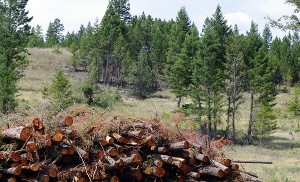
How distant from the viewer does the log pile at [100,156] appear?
23.0 ft

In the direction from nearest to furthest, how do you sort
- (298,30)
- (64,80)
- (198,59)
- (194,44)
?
1. (298,30)
2. (64,80)
3. (198,59)
4. (194,44)

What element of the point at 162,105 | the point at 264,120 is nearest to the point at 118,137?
the point at 264,120

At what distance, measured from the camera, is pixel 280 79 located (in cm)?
7669

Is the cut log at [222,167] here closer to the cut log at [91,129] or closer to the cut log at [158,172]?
the cut log at [158,172]

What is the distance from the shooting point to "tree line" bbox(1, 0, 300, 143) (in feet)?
131

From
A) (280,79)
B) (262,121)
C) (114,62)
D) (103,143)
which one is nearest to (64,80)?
(262,121)

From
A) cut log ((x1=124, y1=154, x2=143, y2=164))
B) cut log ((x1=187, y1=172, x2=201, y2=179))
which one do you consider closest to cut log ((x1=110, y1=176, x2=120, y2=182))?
cut log ((x1=124, y1=154, x2=143, y2=164))

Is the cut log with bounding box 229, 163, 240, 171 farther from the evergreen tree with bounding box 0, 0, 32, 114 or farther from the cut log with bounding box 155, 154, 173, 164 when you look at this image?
the evergreen tree with bounding box 0, 0, 32, 114

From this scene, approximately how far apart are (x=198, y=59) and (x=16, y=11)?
61.8ft

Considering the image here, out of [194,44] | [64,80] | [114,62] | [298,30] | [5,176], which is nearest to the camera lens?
[5,176]

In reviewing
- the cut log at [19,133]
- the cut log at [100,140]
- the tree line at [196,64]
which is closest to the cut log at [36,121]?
the cut log at [19,133]

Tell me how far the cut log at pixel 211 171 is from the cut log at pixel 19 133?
133 inches

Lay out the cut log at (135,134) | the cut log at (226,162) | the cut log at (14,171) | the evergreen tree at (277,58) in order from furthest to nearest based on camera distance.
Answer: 1. the evergreen tree at (277,58)
2. the cut log at (226,162)
3. the cut log at (135,134)
4. the cut log at (14,171)

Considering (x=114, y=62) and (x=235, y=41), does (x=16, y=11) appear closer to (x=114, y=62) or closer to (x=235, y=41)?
(x=235, y=41)
